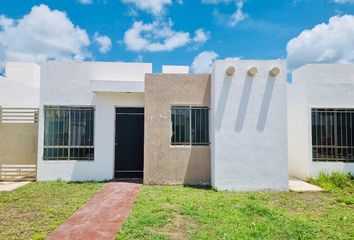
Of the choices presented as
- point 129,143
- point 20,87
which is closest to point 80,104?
point 129,143

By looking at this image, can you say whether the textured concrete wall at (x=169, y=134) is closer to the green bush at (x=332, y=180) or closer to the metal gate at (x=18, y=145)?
the green bush at (x=332, y=180)

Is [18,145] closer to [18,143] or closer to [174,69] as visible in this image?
[18,143]

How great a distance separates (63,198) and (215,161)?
4895mm

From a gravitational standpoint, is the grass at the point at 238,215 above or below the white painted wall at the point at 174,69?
below

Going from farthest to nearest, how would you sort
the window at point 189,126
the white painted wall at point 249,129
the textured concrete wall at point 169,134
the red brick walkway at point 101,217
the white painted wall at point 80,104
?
1. the white painted wall at point 80,104
2. the window at point 189,126
3. the textured concrete wall at point 169,134
4. the white painted wall at point 249,129
5. the red brick walkway at point 101,217

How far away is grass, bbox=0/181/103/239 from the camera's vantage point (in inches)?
201

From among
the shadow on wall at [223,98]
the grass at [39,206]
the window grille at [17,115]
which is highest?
the shadow on wall at [223,98]

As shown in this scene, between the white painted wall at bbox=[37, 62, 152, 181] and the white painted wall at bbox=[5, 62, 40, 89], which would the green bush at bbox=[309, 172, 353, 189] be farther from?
the white painted wall at bbox=[5, 62, 40, 89]

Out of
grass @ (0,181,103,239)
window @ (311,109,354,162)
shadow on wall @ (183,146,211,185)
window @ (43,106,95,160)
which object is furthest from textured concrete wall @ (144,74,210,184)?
window @ (311,109,354,162)

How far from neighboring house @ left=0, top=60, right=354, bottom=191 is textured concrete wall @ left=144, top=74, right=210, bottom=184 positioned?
0.04m

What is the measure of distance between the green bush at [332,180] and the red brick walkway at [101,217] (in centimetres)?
679

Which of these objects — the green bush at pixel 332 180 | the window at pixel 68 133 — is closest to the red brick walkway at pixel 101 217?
→ the window at pixel 68 133

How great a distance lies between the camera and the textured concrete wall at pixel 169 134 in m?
9.21

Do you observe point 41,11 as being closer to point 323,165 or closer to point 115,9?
point 115,9
